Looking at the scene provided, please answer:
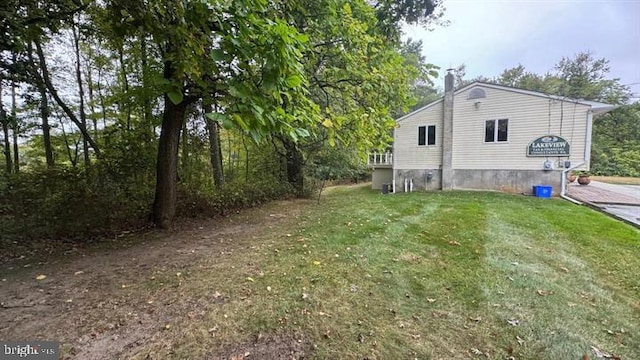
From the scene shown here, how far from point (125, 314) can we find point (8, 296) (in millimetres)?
1286

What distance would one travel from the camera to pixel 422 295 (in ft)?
9.50

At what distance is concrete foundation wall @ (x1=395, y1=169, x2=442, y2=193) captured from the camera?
43.2 ft

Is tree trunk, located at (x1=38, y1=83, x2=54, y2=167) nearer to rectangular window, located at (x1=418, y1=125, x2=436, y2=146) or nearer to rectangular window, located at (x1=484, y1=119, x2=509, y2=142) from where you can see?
rectangular window, located at (x1=418, y1=125, x2=436, y2=146)

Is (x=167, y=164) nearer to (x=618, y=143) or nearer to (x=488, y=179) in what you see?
(x=488, y=179)

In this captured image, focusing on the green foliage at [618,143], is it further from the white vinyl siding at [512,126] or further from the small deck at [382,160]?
the small deck at [382,160]

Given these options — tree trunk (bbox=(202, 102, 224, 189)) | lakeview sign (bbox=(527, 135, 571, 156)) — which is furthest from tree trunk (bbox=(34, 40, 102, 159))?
lakeview sign (bbox=(527, 135, 571, 156))

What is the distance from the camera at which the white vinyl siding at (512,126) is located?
34.9 ft

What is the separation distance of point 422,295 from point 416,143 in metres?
11.7

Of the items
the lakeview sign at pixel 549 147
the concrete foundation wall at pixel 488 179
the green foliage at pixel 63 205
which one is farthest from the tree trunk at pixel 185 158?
the lakeview sign at pixel 549 147

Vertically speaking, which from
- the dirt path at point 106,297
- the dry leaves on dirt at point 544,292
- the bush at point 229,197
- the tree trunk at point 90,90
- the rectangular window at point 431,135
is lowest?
the dry leaves on dirt at point 544,292

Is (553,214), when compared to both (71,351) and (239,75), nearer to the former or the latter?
(239,75)

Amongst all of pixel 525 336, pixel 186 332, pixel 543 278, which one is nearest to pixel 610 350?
pixel 525 336

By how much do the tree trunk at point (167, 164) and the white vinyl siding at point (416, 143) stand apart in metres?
10.4

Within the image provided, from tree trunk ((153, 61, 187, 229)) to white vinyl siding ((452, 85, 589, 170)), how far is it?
38.4 ft
